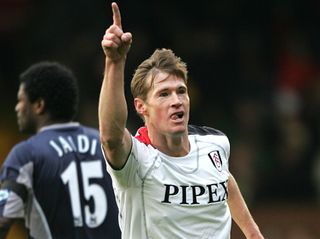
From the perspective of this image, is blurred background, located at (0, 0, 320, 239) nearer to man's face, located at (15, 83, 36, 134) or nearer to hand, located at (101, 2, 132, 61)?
man's face, located at (15, 83, 36, 134)

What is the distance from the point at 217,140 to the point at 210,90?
25.9ft

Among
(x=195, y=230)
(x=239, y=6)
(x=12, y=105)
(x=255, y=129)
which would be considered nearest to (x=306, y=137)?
(x=255, y=129)

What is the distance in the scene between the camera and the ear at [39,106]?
23.9 ft

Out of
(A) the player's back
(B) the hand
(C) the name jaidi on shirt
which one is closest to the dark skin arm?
(A) the player's back

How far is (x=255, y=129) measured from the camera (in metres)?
14.0

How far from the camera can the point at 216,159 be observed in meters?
6.27

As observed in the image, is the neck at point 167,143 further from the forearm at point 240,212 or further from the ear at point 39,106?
the ear at point 39,106

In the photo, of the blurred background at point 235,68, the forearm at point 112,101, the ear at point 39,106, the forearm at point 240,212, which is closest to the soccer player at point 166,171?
the forearm at point 112,101

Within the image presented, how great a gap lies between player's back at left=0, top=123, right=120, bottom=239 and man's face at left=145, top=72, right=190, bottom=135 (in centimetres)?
114

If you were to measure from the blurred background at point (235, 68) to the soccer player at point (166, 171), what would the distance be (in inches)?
258

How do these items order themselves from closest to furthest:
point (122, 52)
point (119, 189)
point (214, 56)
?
point (122, 52) → point (119, 189) → point (214, 56)

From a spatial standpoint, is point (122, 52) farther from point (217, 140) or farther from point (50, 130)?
point (50, 130)

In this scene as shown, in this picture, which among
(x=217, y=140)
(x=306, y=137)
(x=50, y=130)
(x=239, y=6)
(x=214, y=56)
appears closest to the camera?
(x=217, y=140)

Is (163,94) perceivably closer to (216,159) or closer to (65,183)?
(216,159)
